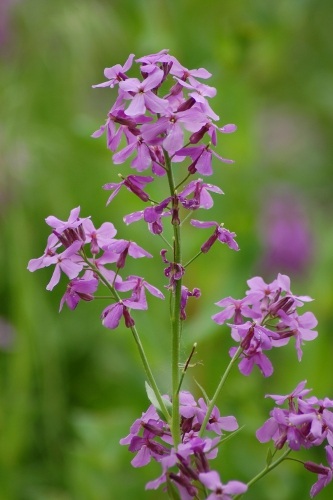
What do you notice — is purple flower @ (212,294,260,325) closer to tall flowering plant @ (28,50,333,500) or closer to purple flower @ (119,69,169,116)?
tall flowering plant @ (28,50,333,500)

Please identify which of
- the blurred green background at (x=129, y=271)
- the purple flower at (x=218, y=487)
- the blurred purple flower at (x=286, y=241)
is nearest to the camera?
the purple flower at (x=218, y=487)

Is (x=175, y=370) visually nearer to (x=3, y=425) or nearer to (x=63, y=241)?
(x=63, y=241)

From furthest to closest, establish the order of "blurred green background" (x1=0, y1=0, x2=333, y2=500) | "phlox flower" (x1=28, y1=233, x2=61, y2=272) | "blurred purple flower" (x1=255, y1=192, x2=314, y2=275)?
"blurred purple flower" (x1=255, y1=192, x2=314, y2=275) < "blurred green background" (x1=0, y1=0, x2=333, y2=500) < "phlox flower" (x1=28, y1=233, x2=61, y2=272)

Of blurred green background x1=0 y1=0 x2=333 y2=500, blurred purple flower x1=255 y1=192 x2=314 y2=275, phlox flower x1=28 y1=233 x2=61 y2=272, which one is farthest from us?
blurred purple flower x1=255 y1=192 x2=314 y2=275

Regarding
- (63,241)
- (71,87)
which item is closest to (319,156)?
(71,87)

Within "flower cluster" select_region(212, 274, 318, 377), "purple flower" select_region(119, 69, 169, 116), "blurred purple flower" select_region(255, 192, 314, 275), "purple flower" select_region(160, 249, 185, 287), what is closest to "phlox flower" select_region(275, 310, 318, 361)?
"flower cluster" select_region(212, 274, 318, 377)

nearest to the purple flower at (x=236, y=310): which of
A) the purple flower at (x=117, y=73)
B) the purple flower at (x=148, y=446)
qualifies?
the purple flower at (x=148, y=446)

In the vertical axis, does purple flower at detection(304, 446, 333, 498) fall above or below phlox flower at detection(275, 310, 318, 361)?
below

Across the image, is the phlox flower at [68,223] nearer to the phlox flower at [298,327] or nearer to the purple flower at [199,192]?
the purple flower at [199,192]
